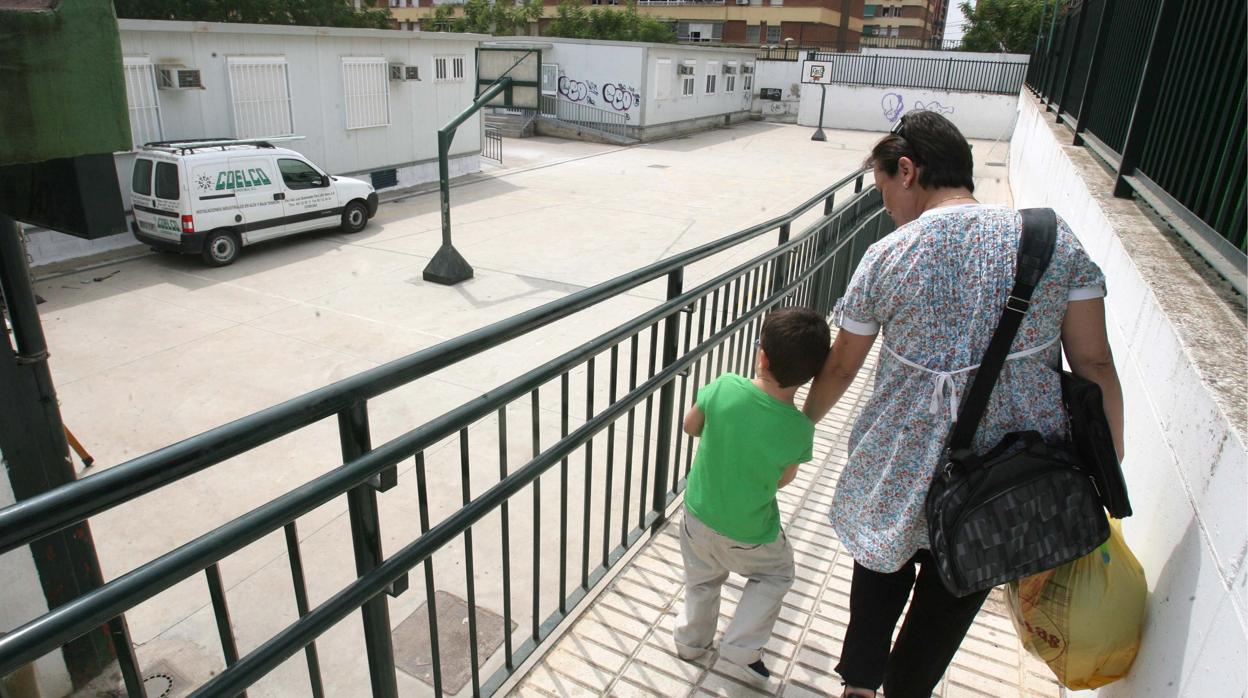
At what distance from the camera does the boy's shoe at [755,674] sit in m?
2.47

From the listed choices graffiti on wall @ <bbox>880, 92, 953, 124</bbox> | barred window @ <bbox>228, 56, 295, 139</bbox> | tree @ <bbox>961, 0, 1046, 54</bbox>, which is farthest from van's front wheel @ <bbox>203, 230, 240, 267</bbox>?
tree @ <bbox>961, 0, 1046, 54</bbox>

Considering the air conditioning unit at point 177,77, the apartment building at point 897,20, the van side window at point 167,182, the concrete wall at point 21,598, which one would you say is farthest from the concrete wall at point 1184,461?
the apartment building at point 897,20

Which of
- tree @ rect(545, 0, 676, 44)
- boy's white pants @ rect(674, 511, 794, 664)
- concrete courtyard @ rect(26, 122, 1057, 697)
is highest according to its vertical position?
tree @ rect(545, 0, 676, 44)

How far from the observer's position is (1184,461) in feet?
5.32

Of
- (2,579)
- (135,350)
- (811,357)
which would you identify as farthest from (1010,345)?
(135,350)

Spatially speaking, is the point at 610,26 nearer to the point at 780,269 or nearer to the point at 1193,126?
the point at 780,269

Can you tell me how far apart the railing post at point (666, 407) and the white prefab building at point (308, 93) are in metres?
8.37

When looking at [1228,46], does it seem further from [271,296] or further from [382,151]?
[382,151]

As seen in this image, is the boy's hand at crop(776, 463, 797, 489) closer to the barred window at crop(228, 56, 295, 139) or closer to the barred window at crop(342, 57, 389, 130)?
the barred window at crop(228, 56, 295, 139)

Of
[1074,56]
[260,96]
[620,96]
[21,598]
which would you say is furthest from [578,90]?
[21,598]

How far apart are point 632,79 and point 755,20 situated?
90.6 ft

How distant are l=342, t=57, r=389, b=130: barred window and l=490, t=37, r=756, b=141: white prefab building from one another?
9791 millimetres

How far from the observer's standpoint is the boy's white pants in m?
2.34

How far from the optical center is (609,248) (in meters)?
11.6
